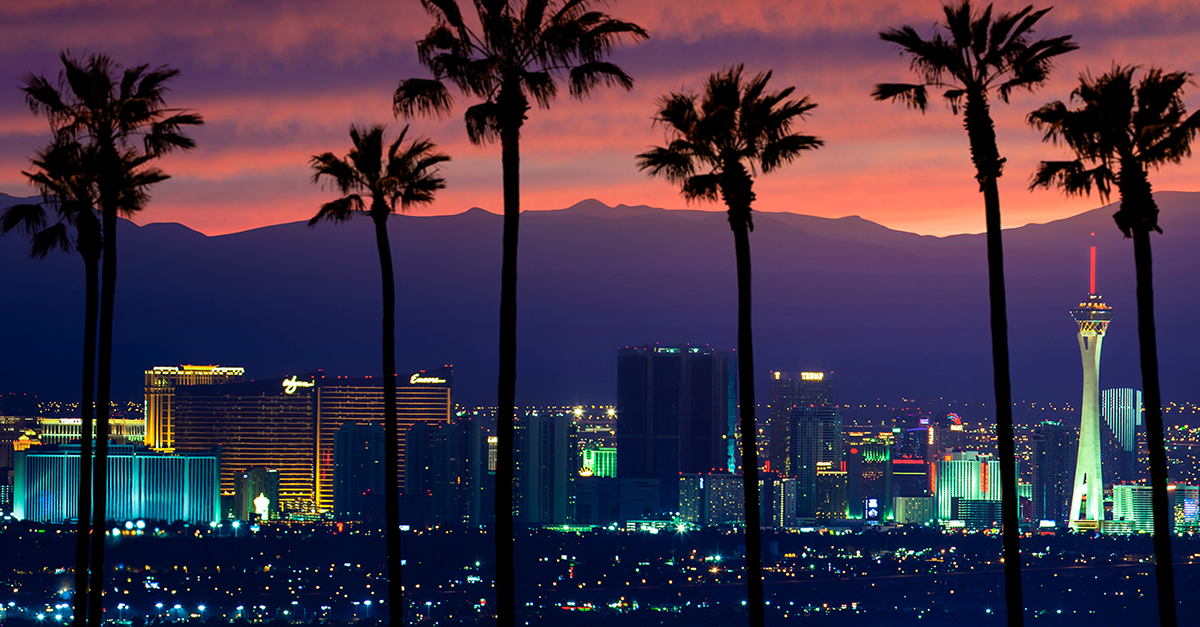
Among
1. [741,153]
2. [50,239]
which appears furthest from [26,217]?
[741,153]

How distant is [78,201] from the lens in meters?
28.6

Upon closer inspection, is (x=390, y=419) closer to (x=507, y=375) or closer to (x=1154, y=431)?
(x=507, y=375)

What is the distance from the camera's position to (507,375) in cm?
2316

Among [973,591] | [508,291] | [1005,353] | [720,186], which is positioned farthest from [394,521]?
[973,591]

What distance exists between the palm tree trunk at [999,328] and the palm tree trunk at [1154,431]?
211 cm

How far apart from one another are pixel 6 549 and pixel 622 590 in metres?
76.4

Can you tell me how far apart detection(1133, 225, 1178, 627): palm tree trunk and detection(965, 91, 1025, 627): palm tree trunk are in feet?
6.94

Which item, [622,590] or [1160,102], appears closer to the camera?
[1160,102]

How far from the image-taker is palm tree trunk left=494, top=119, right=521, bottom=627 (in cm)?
2261

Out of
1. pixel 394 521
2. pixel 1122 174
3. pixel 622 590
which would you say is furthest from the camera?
pixel 622 590

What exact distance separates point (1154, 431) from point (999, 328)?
3030 mm

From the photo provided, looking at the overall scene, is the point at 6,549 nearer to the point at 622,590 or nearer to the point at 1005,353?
the point at 622,590

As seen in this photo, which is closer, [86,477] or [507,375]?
[507,375]

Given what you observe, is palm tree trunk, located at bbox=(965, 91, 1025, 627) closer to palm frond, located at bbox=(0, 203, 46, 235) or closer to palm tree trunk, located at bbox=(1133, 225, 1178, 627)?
palm tree trunk, located at bbox=(1133, 225, 1178, 627)
